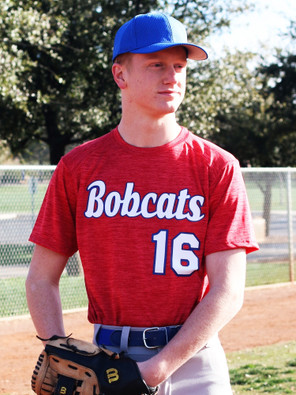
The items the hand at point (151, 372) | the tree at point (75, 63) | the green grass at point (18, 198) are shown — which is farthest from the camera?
the tree at point (75, 63)

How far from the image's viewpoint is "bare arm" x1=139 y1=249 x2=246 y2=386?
6.67ft

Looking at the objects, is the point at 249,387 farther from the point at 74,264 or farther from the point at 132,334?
the point at 74,264

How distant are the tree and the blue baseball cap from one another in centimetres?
972

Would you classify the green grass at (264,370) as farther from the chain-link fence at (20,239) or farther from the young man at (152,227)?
the young man at (152,227)

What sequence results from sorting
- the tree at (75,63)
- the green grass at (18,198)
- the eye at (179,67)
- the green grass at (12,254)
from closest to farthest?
the eye at (179,67), the green grass at (12,254), the green grass at (18,198), the tree at (75,63)

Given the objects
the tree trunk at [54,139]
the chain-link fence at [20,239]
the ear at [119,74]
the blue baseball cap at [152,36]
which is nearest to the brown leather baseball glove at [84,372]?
the ear at [119,74]

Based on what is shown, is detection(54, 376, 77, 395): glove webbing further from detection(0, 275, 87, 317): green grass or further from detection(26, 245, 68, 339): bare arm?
detection(0, 275, 87, 317): green grass

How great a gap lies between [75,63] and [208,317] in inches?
458

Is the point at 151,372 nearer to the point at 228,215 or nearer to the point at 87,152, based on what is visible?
the point at 228,215

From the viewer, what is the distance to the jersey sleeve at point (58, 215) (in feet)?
7.65

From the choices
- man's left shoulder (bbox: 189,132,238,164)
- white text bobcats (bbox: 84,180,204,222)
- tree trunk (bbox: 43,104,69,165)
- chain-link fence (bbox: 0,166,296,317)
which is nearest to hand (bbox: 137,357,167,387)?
white text bobcats (bbox: 84,180,204,222)

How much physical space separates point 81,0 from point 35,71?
1724 millimetres

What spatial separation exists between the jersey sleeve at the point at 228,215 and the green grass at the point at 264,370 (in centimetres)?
379

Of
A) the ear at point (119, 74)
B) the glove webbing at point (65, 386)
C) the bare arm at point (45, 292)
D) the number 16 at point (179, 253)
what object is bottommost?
the glove webbing at point (65, 386)
